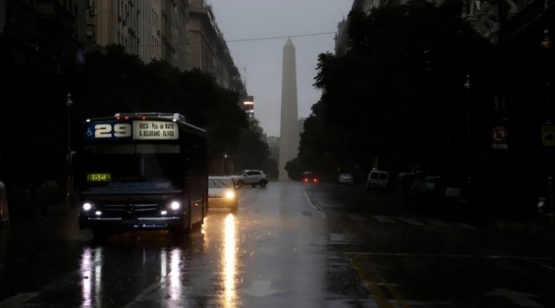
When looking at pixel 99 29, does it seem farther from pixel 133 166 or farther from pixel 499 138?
pixel 133 166

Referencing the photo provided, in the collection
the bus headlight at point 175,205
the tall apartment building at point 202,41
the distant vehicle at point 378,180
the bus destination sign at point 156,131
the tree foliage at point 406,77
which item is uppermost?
the tall apartment building at point 202,41

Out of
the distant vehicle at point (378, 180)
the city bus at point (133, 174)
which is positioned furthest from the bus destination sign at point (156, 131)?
the distant vehicle at point (378, 180)

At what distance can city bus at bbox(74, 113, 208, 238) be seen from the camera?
74.0 feet

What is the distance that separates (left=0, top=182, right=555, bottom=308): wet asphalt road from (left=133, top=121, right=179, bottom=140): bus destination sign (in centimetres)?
255

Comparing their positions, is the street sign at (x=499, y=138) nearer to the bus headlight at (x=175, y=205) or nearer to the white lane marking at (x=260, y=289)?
the bus headlight at (x=175, y=205)

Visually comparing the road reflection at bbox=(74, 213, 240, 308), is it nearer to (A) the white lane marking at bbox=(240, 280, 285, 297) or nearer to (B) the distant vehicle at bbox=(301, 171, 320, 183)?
(A) the white lane marking at bbox=(240, 280, 285, 297)

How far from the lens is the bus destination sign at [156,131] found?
912 inches

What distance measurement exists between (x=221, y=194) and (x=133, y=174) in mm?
17110

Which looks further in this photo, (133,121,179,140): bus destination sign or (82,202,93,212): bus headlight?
(133,121,179,140): bus destination sign

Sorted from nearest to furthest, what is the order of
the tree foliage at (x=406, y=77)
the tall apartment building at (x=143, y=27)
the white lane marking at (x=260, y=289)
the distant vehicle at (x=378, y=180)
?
1. the white lane marking at (x=260, y=289)
2. the tree foliage at (x=406, y=77)
3. the distant vehicle at (x=378, y=180)
4. the tall apartment building at (x=143, y=27)

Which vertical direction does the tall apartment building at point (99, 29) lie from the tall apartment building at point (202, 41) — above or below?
below

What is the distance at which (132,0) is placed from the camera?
90375 mm

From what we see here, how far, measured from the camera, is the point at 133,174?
22.8m

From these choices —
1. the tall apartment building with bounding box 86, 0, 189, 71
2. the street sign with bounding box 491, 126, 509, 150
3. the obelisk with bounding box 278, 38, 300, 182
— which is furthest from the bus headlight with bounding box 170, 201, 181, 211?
the obelisk with bounding box 278, 38, 300, 182
